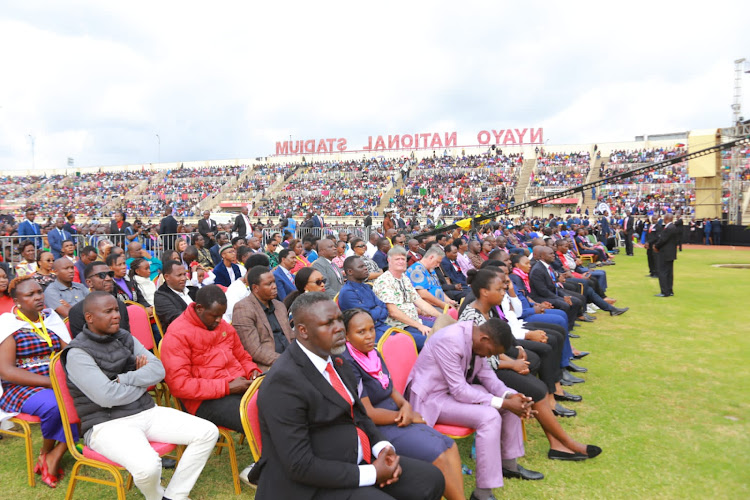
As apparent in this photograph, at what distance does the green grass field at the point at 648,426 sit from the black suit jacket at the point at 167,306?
140cm

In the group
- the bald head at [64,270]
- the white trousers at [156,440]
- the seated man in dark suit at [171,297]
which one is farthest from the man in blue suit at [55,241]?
the white trousers at [156,440]

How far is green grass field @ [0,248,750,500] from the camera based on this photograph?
11.3 ft

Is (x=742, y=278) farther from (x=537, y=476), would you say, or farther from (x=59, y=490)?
(x=59, y=490)

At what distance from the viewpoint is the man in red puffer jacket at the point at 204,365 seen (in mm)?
3482

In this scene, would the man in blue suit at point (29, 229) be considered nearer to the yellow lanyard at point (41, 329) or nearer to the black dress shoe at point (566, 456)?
the yellow lanyard at point (41, 329)

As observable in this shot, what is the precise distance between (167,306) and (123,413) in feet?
5.99

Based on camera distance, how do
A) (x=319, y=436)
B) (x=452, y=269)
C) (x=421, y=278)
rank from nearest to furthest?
(x=319, y=436)
(x=421, y=278)
(x=452, y=269)

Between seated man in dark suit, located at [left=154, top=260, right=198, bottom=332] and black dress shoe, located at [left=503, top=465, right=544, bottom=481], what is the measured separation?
10.7 ft

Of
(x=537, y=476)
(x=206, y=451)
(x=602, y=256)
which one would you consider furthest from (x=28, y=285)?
(x=602, y=256)

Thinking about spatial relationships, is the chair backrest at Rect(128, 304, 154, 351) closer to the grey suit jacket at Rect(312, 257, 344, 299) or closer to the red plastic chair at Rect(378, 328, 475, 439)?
the red plastic chair at Rect(378, 328, 475, 439)

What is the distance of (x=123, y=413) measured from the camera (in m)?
3.15

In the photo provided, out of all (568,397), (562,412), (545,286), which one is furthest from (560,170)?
(562,412)

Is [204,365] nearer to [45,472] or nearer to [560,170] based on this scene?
[45,472]

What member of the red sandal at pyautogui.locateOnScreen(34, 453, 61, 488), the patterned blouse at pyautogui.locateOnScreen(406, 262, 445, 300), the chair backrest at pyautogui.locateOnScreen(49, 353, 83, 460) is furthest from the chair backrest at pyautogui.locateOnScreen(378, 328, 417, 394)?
the patterned blouse at pyautogui.locateOnScreen(406, 262, 445, 300)
